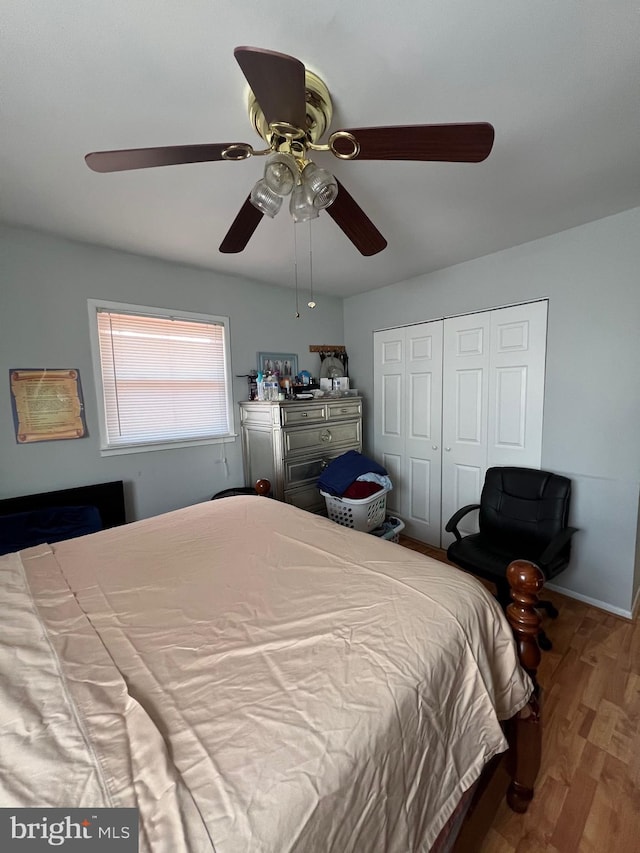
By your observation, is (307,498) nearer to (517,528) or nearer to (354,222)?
(517,528)

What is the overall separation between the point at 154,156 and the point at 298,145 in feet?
1.51

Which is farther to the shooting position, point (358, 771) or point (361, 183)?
point (361, 183)

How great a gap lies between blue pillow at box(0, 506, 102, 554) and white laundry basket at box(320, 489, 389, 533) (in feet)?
5.45

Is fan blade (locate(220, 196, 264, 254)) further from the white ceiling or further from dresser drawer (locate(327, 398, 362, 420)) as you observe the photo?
dresser drawer (locate(327, 398, 362, 420))

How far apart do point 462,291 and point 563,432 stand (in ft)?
4.45

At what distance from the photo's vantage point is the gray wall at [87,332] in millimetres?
2037

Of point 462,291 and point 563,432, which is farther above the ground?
point 462,291

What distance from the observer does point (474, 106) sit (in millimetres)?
1218

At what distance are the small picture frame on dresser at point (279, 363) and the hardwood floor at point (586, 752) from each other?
2811mm

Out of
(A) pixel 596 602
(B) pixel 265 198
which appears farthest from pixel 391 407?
(B) pixel 265 198

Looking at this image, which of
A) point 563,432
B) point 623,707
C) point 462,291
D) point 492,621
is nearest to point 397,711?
point 492,621

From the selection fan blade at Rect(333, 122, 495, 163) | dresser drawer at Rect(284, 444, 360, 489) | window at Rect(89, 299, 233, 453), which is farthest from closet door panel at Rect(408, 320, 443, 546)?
fan blade at Rect(333, 122, 495, 163)

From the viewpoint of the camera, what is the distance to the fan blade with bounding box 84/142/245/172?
3.32 ft

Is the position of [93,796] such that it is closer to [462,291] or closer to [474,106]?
[474,106]
